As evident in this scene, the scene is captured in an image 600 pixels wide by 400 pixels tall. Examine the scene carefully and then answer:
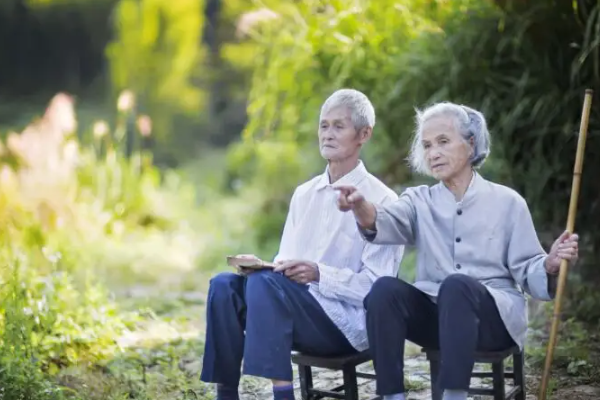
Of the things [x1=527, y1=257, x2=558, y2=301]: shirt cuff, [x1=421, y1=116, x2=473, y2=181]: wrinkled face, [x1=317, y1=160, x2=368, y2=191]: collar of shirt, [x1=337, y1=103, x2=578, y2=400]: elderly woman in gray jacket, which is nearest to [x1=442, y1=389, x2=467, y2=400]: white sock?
[x1=337, y1=103, x2=578, y2=400]: elderly woman in gray jacket

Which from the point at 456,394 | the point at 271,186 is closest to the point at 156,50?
the point at 271,186

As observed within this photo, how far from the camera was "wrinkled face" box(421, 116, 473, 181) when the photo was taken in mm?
3027

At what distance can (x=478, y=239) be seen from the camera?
9.73 ft

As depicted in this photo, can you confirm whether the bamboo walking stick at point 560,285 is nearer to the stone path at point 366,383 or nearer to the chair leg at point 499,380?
the chair leg at point 499,380

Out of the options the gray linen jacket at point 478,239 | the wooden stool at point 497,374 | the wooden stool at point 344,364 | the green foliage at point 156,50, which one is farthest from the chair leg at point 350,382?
the green foliage at point 156,50

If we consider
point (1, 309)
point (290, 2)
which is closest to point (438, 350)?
point (1, 309)

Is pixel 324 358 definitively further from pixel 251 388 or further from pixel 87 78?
pixel 87 78

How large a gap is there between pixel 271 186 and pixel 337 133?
233 inches

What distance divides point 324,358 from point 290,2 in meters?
4.20

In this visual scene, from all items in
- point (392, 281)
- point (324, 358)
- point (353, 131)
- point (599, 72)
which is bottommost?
point (324, 358)

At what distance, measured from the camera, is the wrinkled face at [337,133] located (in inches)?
127

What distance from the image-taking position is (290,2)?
677cm

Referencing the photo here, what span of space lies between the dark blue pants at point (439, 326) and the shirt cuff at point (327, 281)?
232 millimetres

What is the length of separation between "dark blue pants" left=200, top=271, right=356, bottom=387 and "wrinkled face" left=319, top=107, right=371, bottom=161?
49 centimetres
